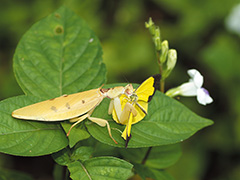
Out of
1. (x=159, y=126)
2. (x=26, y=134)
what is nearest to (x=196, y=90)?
(x=159, y=126)

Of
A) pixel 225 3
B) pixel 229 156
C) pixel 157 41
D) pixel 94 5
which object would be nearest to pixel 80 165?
pixel 157 41

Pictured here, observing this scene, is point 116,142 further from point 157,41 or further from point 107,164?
point 157,41

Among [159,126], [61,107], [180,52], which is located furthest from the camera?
[180,52]

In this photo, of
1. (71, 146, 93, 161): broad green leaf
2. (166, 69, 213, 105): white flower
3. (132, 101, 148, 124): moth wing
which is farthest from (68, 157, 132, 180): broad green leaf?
(166, 69, 213, 105): white flower

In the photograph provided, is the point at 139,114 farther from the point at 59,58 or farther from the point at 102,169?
the point at 59,58

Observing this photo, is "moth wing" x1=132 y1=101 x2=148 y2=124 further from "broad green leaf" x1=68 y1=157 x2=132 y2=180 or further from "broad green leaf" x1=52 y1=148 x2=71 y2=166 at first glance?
"broad green leaf" x1=52 y1=148 x2=71 y2=166

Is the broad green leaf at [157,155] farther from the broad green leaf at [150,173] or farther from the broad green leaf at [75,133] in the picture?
the broad green leaf at [75,133]
